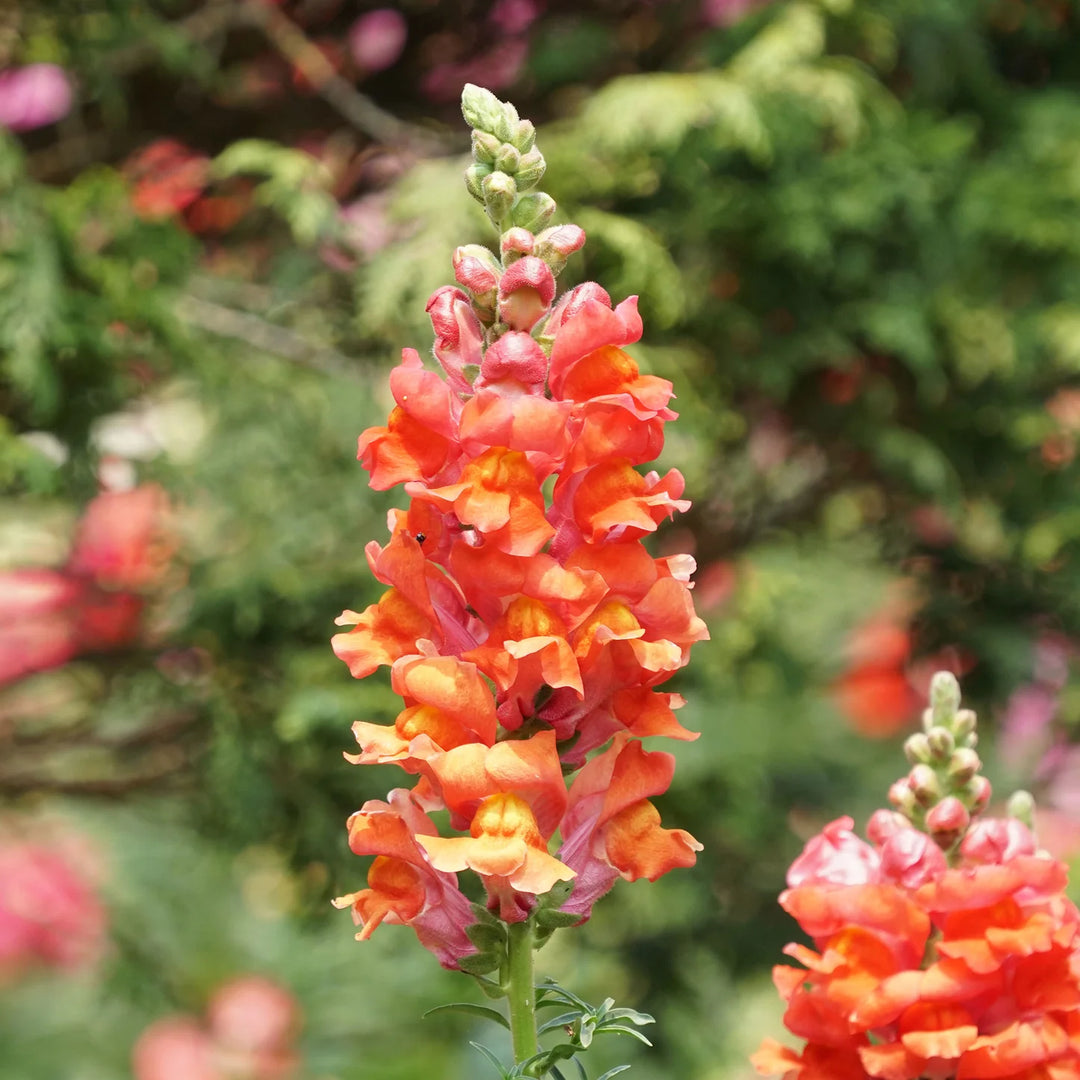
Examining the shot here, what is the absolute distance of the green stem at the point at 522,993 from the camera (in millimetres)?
718

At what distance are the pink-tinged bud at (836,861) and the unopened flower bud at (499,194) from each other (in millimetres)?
401

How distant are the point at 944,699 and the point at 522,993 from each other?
332 millimetres

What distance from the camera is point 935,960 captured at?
82 centimetres

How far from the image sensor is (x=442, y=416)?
73 centimetres

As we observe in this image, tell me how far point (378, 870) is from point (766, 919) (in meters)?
2.13

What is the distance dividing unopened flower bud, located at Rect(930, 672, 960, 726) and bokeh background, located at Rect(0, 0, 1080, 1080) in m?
1.24

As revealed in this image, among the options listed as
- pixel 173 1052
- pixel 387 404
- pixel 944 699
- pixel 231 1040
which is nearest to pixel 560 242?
pixel 944 699

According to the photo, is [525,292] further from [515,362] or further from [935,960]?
[935,960]

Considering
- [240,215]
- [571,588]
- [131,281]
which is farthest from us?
[240,215]

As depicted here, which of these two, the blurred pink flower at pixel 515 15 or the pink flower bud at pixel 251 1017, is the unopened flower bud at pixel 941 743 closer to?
the blurred pink flower at pixel 515 15

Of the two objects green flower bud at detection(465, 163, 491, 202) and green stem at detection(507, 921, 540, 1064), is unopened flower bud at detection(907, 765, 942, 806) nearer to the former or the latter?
green stem at detection(507, 921, 540, 1064)

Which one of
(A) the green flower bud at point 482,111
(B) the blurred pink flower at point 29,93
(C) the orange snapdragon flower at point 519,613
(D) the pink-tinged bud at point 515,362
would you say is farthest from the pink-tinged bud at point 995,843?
(B) the blurred pink flower at point 29,93

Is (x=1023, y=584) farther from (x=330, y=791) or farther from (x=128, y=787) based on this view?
(x=128, y=787)

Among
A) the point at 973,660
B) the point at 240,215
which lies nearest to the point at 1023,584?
the point at 973,660
